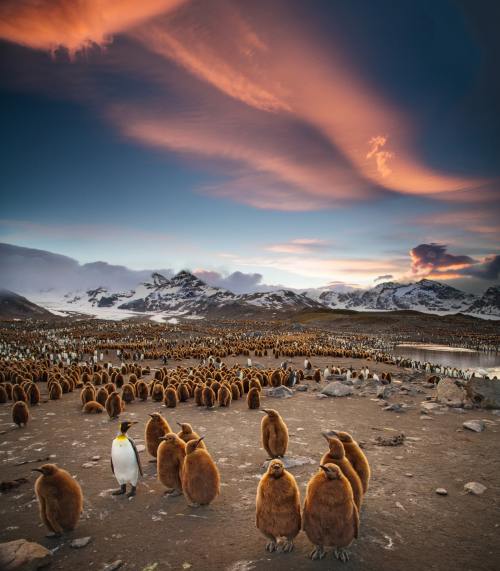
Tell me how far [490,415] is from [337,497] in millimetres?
12059

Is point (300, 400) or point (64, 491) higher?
point (64, 491)

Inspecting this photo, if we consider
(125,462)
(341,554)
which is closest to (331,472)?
(341,554)

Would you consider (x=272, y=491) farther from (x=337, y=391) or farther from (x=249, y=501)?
(x=337, y=391)

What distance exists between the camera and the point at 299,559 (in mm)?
4816

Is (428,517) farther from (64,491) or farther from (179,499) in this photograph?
(64,491)

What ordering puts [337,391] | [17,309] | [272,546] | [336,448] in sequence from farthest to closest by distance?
[17,309]
[337,391]
[336,448]
[272,546]

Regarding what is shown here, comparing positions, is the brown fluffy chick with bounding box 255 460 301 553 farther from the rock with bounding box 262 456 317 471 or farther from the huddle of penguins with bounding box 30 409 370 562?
the rock with bounding box 262 456 317 471

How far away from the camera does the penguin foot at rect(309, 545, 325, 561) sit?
4.81 metres

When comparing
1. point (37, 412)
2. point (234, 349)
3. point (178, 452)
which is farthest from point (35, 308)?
point (178, 452)

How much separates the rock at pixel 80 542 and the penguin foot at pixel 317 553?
11.1 feet

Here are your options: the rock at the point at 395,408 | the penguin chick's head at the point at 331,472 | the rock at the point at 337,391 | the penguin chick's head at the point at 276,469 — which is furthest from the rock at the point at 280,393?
the penguin chick's head at the point at 331,472

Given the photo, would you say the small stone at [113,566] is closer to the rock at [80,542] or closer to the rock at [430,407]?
the rock at [80,542]

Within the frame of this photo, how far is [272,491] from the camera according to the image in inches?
197

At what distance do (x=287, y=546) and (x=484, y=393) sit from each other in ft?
43.6
